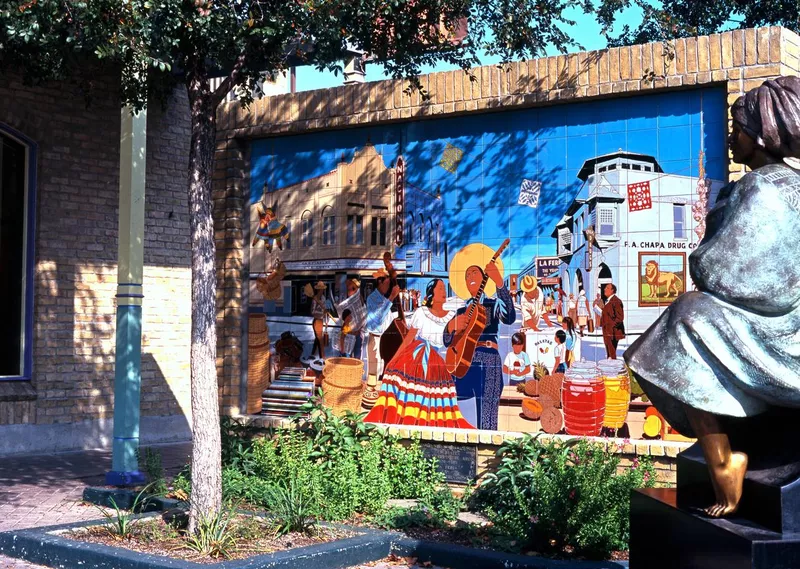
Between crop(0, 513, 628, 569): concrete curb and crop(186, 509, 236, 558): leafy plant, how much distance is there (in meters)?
0.28

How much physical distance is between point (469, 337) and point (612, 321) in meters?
1.47

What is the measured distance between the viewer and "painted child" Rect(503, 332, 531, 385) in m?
9.82

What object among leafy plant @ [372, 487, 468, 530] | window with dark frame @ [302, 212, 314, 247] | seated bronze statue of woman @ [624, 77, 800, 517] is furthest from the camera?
window with dark frame @ [302, 212, 314, 247]

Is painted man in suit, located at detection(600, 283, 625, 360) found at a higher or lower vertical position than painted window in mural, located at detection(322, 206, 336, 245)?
lower

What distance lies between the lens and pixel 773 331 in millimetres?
4629

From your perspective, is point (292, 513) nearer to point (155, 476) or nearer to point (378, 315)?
point (155, 476)

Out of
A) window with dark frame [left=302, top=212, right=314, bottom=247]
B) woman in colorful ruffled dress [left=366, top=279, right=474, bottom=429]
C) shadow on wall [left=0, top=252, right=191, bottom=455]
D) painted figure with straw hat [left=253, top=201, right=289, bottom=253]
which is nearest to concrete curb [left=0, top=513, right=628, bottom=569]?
woman in colorful ruffled dress [left=366, top=279, right=474, bottom=429]

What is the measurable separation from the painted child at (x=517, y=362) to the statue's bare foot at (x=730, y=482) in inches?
204

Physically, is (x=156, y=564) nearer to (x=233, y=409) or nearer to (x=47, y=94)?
(x=233, y=409)

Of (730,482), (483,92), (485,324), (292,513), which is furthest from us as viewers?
(483,92)

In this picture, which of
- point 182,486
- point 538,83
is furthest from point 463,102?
point 182,486

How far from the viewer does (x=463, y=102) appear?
10.3m

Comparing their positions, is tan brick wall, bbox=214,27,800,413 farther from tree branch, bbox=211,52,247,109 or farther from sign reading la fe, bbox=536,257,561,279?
tree branch, bbox=211,52,247,109

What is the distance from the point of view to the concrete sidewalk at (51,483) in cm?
883
